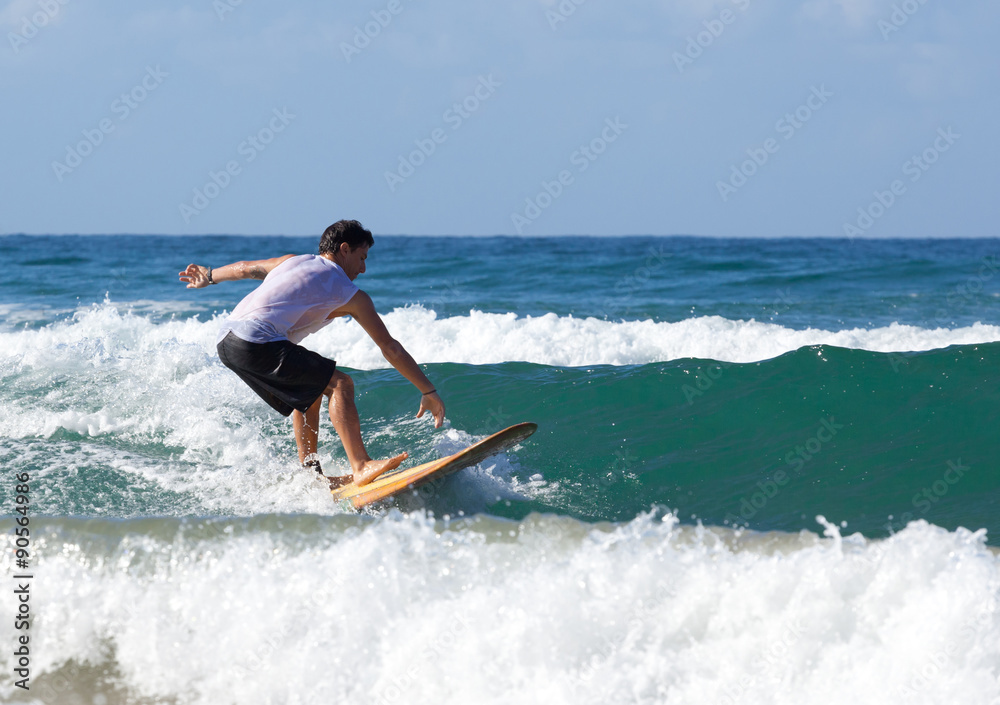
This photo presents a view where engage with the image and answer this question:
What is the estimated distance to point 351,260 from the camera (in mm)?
4895

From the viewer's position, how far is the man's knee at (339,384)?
5.02 metres

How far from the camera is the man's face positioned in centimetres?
488

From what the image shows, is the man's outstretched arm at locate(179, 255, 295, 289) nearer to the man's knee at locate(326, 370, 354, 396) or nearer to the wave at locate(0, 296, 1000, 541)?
the man's knee at locate(326, 370, 354, 396)

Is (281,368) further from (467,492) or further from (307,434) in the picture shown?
(467,492)

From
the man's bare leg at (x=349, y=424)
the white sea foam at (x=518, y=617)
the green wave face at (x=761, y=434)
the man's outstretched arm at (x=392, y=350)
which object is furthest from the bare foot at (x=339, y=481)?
the white sea foam at (x=518, y=617)

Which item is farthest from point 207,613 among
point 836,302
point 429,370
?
point 836,302

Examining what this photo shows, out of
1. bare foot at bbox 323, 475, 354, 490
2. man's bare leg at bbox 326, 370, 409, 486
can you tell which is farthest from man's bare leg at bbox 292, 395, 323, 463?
man's bare leg at bbox 326, 370, 409, 486

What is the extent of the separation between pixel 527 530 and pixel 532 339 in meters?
6.63

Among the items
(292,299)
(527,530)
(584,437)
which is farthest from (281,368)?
(584,437)

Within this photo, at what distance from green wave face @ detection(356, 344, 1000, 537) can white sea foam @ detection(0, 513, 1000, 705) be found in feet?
4.16

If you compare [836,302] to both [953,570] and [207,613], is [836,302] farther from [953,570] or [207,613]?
[207,613]

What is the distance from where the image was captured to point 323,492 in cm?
512

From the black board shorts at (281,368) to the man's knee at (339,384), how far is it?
12 centimetres

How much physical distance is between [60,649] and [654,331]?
8.48 metres
